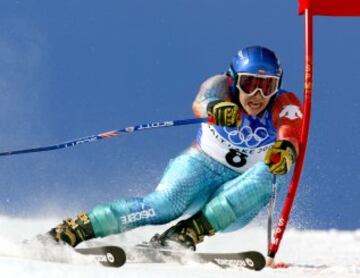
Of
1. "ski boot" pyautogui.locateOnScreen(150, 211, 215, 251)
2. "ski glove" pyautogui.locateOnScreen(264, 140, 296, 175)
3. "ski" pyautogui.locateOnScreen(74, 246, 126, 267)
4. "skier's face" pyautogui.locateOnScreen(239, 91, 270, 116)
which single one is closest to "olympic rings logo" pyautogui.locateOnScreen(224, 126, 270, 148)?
"skier's face" pyautogui.locateOnScreen(239, 91, 270, 116)

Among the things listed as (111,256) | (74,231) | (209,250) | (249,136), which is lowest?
(209,250)

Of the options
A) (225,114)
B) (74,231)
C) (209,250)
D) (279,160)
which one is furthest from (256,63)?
(209,250)

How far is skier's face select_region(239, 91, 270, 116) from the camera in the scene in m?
5.28

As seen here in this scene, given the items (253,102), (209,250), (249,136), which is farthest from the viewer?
(209,250)

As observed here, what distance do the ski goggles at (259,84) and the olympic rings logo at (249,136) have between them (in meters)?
0.27

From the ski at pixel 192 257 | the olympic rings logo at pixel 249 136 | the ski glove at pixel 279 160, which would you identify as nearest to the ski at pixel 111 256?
the ski at pixel 192 257

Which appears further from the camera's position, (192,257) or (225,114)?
(225,114)

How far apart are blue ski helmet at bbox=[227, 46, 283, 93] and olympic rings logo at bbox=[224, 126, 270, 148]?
0.90 ft

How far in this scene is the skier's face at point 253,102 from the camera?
17.3ft

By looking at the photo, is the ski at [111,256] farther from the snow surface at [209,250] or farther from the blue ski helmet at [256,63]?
the blue ski helmet at [256,63]

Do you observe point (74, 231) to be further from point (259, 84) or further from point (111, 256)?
point (259, 84)

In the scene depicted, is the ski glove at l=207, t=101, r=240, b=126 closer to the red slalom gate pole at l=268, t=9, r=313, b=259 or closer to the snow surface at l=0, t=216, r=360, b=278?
the red slalom gate pole at l=268, t=9, r=313, b=259

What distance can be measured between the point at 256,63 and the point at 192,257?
4.19ft

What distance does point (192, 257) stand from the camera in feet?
15.7
